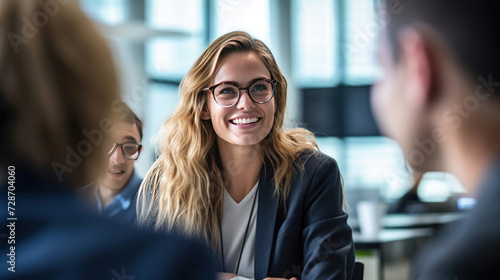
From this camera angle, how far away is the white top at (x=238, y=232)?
153 cm

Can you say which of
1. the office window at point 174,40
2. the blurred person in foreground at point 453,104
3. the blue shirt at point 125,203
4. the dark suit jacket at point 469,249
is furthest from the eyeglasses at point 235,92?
the office window at point 174,40

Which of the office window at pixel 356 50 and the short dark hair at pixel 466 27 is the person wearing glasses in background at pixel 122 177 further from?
the office window at pixel 356 50

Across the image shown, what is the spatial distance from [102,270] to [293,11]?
544cm

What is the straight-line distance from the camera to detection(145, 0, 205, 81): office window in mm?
4273

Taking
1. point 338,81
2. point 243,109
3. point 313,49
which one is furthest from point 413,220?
point 243,109

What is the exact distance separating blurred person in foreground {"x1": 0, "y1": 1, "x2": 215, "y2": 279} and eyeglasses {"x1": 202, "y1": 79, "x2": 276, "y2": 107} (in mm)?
1055

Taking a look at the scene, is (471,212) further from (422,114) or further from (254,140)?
(254,140)

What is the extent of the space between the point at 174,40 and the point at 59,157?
3961mm

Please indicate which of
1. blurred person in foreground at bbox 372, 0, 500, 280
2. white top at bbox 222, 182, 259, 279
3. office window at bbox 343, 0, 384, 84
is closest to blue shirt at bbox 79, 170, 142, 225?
white top at bbox 222, 182, 259, 279

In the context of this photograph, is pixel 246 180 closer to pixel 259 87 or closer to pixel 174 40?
pixel 259 87

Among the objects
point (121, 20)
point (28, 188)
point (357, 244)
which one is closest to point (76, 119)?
point (28, 188)

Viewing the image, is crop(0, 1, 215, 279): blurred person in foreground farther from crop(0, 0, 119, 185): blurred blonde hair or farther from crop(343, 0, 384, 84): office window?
crop(343, 0, 384, 84): office window

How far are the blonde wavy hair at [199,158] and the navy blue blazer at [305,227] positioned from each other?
0.05 metres

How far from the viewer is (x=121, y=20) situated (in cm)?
417
